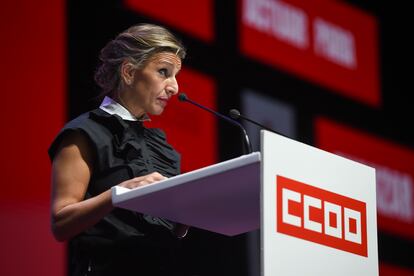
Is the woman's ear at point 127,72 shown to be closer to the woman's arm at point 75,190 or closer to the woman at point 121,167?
the woman at point 121,167

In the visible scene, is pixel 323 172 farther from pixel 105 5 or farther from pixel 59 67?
pixel 105 5

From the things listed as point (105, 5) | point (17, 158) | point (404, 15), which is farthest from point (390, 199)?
point (17, 158)

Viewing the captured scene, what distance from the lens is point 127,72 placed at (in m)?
2.31

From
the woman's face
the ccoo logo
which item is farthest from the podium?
the woman's face

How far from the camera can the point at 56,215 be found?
2.04m

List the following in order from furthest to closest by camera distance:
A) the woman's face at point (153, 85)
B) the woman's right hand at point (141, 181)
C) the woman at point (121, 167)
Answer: the woman's face at point (153, 85) < the woman at point (121, 167) < the woman's right hand at point (141, 181)

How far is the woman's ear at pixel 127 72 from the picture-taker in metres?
2.30

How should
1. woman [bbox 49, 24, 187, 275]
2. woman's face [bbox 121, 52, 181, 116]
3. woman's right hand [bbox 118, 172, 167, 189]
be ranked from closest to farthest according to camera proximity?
woman's right hand [bbox 118, 172, 167, 189] < woman [bbox 49, 24, 187, 275] < woman's face [bbox 121, 52, 181, 116]

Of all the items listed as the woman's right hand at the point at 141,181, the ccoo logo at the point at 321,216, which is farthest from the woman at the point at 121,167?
the ccoo logo at the point at 321,216

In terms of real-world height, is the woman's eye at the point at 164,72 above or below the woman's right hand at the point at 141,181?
above

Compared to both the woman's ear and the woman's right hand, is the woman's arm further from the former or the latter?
the woman's ear

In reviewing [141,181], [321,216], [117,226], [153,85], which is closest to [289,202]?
[321,216]

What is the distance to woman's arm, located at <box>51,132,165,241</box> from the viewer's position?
6.43 ft

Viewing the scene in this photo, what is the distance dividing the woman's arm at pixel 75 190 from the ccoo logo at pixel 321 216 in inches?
11.6
